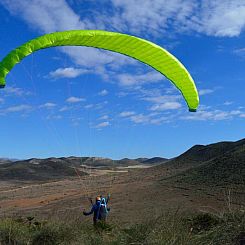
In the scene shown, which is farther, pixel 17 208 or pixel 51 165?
pixel 51 165

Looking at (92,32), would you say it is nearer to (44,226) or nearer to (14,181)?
(44,226)

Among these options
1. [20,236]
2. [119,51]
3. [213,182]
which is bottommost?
[20,236]

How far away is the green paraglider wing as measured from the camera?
11.0 metres

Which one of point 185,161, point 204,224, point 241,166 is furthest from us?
point 185,161

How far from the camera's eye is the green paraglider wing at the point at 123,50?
11.0 m

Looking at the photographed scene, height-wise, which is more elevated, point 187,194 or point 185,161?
point 185,161

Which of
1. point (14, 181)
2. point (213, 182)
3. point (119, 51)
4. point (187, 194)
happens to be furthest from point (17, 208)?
point (14, 181)

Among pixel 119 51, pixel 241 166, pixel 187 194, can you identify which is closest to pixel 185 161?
pixel 241 166

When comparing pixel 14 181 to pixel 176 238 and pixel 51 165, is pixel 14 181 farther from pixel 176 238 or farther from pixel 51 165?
pixel 176 238

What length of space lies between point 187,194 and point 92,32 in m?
16.3

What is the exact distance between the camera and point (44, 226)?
34.7 feet

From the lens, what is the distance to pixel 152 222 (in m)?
8.70

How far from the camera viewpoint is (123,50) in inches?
500

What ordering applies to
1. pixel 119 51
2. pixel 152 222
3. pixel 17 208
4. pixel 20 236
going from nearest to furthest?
pixel 152 222, pixel 20 236, pixel 119 51, pixel 17 208
